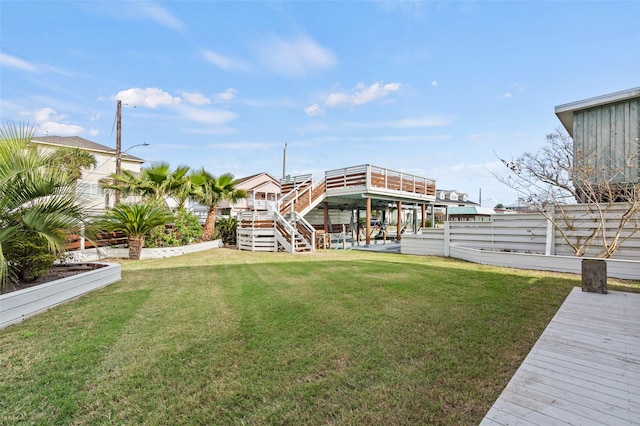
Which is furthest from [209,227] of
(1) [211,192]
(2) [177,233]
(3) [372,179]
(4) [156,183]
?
(3) [372,179]

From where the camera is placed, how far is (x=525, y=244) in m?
9.32

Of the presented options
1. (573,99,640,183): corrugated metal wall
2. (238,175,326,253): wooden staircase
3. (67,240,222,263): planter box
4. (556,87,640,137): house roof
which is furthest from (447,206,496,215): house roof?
(67,240,222,263): planter box

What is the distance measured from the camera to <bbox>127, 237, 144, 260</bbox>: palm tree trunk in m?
10.5

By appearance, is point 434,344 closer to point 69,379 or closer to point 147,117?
point 69,379

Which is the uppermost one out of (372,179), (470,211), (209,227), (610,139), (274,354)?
(610,139)

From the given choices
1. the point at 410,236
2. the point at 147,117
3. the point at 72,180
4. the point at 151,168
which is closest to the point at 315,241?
the point at 410,236

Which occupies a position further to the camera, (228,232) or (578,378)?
(228,232)

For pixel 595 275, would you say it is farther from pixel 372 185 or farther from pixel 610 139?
pixel 372 185

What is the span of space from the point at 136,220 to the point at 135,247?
1094mm

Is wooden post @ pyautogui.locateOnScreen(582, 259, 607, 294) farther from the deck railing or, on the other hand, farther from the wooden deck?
the deck railing

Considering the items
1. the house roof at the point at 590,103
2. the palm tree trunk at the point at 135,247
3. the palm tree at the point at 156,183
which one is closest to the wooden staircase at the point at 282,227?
the palm tree at the point at 156,183

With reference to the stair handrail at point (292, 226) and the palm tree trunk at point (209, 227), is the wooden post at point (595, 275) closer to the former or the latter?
the stair handrail at point (292, 226)

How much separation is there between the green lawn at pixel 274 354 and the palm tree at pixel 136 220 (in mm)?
5049

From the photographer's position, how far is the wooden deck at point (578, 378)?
1945 mm
